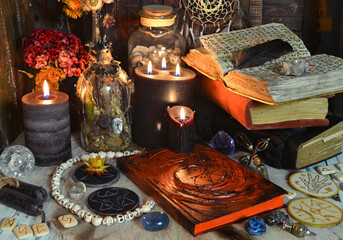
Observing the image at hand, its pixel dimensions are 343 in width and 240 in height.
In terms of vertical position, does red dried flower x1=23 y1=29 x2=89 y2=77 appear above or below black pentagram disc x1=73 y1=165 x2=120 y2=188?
above

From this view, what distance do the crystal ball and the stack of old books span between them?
542mm

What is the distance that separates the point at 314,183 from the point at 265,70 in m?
0.32

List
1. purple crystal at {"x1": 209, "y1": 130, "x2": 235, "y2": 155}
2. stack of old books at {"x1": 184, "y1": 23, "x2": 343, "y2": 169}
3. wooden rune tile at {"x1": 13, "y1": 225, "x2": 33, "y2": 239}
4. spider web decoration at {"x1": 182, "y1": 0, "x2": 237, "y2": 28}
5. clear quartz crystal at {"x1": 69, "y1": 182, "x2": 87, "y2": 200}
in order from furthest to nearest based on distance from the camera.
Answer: spider web decoration at {"x1": 182, "y1": 0, "x2": 237, "y2": 28}, purple crystal at {"x1": 209, "y1": 130, "x2": 235, "y2": 155}, stack of old books at {"x1": 184, "y1": 23, "x2": 343, "y2": 169}, clear quartz crystal at {"x1": 69, "y1": 182, "x2": 87, "y2": 200}, wooden rune tile at {"x1": 13, "y1": 225, "x2": 33, "y2": 239}

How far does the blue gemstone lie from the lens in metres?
0.94

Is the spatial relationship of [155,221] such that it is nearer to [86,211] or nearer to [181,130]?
[86,211]

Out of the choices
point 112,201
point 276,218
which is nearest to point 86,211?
point 112,201

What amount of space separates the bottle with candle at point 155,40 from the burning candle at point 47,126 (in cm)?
28

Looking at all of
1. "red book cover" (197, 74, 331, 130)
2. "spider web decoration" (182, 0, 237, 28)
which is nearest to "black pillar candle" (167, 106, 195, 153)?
"red book cover" (197, 74, 331, 130)

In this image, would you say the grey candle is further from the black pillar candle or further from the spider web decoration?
the spider web decoration

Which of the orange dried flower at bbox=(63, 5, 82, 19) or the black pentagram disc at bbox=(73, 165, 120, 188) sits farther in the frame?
the orange dried flower at bbox=(63, 5, 82, 19)

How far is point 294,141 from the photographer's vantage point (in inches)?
45.9

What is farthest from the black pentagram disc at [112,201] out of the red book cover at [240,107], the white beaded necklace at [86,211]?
the red book cover at [240,107]

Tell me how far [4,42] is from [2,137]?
0.86 ft

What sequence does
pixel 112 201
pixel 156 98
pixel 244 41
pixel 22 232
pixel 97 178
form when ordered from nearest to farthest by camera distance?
pixel 22 232 < pixel 112 201 < pixel 97 178 < pixel 156 98 < pixel 244 41
